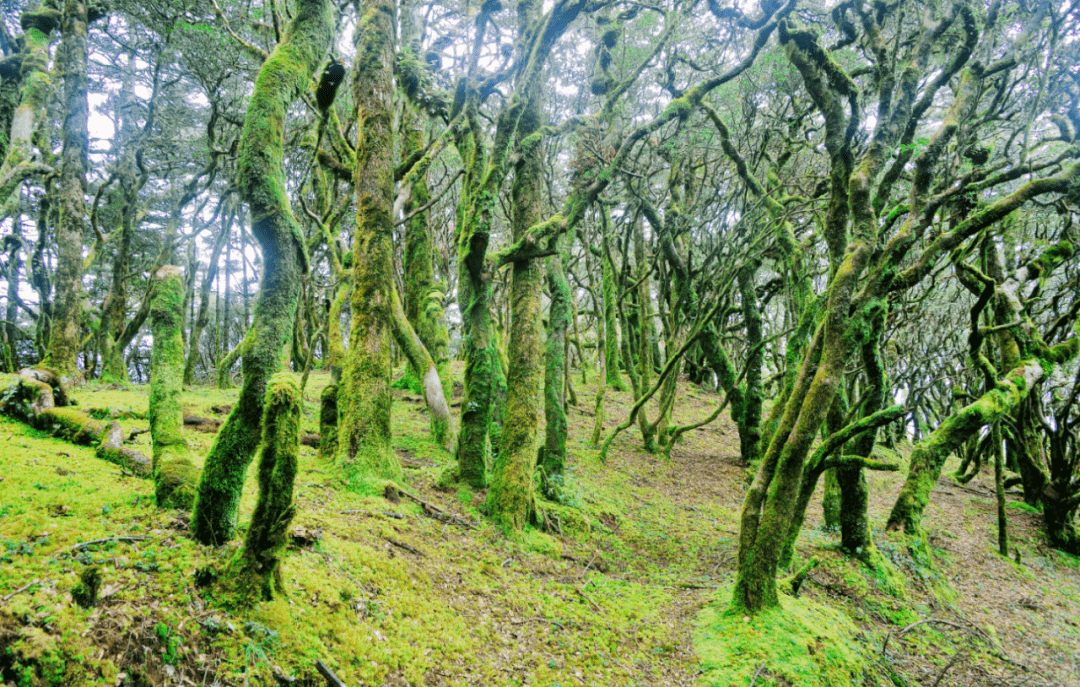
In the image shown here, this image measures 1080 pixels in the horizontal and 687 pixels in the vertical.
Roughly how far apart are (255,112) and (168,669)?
3.26m

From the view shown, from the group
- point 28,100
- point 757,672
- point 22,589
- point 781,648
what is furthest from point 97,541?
point 28,100

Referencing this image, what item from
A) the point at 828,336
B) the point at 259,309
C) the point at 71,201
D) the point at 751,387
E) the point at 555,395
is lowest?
the point at 555,395

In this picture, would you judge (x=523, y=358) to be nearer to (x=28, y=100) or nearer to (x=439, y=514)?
(x=439, y=514)

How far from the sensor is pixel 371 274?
640 centimetres

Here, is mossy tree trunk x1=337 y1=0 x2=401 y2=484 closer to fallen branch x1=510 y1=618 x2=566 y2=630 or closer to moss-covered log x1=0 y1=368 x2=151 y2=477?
moss-covered log x1=0 y1=368 x2=151 y2=477

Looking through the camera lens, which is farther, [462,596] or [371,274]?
[371,274]

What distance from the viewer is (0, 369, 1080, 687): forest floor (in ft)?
8.59

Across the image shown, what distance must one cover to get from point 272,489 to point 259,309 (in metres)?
1.11

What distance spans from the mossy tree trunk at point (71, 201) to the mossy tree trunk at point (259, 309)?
8087 millimetres

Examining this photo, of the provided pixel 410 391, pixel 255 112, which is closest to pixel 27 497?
pixel 255 112

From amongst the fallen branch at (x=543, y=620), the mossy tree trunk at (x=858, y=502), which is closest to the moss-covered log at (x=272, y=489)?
the fallen branch at (x=543, y=620)

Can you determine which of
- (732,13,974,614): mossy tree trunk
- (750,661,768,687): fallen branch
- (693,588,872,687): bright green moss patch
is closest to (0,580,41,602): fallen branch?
(693,588,872,687): bright green moss patch

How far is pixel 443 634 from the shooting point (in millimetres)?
4078

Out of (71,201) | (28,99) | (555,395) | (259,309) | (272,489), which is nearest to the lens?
(272,489)
